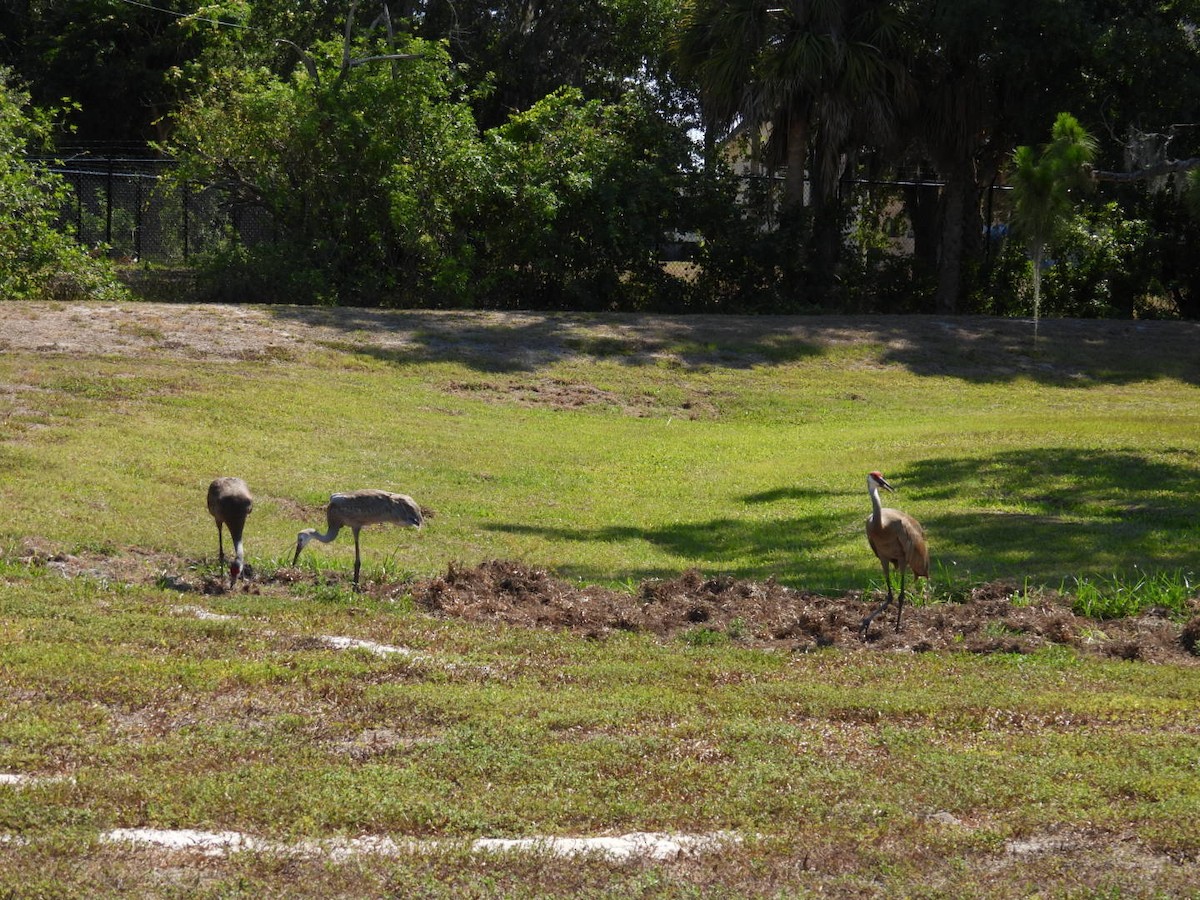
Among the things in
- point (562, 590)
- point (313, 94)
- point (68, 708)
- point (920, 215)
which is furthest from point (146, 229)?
point (68, 708)

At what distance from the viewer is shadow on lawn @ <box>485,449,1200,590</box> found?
39.3ft

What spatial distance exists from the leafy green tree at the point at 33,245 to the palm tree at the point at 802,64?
1283 cm

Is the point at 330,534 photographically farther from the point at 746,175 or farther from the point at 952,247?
the point at 952,247

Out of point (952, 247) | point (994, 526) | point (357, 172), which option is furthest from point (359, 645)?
point (952, 247)

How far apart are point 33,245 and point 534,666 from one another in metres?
19.7

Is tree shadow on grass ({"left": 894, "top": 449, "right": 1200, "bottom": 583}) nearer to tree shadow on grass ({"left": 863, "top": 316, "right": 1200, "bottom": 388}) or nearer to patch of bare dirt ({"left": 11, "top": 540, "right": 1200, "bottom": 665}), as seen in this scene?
patch of bare dirt ({"left": 11, "top": 540, "right": 1200, "bottom": 665})

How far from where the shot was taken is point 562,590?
1068 centimetres

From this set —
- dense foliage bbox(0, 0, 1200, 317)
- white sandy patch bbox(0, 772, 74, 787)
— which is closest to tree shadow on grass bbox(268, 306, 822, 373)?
dense foliage bbox(0, 0, 1200, 317)

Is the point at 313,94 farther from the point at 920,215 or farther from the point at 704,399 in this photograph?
the point at 920,215

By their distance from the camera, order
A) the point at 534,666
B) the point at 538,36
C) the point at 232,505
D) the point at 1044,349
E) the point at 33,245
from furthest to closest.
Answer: the point at 538,36 < the point at 1044,349 < the point at 33,245 < the point at 232,505 < the point at 534,666

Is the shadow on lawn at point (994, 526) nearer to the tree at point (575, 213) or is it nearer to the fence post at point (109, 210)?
the tree at point (575, 213)

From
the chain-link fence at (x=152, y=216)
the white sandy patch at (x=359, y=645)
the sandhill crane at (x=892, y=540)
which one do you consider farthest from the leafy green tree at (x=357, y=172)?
the white sandy patch at (x=359, y=645)

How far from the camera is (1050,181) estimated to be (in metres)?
21.7

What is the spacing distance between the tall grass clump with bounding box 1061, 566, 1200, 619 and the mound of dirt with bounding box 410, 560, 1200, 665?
0.44 ft
